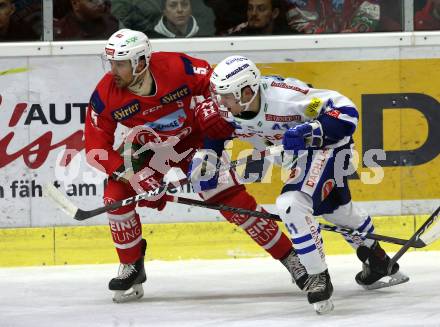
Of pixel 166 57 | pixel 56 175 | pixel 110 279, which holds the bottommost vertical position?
pixel 110 279

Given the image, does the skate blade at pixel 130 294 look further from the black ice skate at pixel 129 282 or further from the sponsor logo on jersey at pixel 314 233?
the sponsor logo on jersey at pixel 314 233

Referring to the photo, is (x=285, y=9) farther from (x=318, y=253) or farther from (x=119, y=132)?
(x=318, y=253)

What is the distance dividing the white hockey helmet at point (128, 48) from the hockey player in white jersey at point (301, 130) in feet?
1.32

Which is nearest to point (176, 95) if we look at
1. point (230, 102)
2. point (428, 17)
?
point (230, 102)

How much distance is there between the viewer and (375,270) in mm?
5551

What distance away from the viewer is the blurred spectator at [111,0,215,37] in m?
6.62

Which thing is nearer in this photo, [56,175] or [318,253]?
[318,253]

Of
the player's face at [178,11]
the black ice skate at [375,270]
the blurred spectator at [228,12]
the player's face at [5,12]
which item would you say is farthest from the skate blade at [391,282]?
the player's face at [5,12]

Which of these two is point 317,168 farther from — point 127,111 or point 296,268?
point 127,111

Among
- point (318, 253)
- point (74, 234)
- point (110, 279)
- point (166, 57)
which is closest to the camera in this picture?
point (318, 253)

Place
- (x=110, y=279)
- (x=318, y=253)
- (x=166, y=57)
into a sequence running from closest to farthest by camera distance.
Result: (x=318, y=253), (x=166, y=57), (x=110, y=279)

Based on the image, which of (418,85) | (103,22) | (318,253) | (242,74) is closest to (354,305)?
(318,253)

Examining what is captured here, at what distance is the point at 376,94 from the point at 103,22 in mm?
1587

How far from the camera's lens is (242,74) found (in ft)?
16.4
